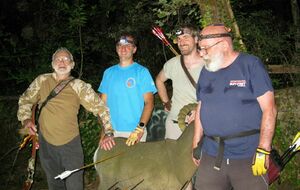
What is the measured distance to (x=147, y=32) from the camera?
9383 mm

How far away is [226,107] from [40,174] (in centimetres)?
475

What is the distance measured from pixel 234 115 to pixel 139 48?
20.9ft

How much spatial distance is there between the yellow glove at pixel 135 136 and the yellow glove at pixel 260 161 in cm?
144

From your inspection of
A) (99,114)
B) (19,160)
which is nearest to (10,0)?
(19,160)

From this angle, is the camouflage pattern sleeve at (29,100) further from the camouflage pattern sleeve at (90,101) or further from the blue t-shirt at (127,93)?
the blue t-shirt at (127,93)

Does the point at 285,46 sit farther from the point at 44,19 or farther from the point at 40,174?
the point at 44,19

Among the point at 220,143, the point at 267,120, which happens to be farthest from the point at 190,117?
the point at 267,120

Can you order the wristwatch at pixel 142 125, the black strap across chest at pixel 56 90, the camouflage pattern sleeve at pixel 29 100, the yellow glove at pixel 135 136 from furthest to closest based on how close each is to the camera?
the camouflage pattern sleeve at pixel 29 100 → the black strap across chest at pixel 56 90 → the wristwatch at pixel 142 125 → the yellow glove at pixel 135 136

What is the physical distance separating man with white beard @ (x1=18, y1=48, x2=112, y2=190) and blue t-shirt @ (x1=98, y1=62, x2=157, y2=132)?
0.16m

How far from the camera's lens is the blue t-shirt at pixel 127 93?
4.45 m

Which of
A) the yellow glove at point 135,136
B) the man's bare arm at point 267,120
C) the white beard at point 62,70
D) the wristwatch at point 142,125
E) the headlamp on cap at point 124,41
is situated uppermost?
the headlamp on cap at point 124,41

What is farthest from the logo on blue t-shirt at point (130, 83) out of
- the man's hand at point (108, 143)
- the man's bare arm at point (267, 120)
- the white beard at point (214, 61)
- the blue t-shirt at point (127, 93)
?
the man's bare arm at point (267, 120)

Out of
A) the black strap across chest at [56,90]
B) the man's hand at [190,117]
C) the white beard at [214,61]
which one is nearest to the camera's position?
the white beard at [214,61]

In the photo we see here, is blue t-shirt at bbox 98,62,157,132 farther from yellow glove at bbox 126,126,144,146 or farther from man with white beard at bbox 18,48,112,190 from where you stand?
yellow glove at bbox 126,126,144,146
